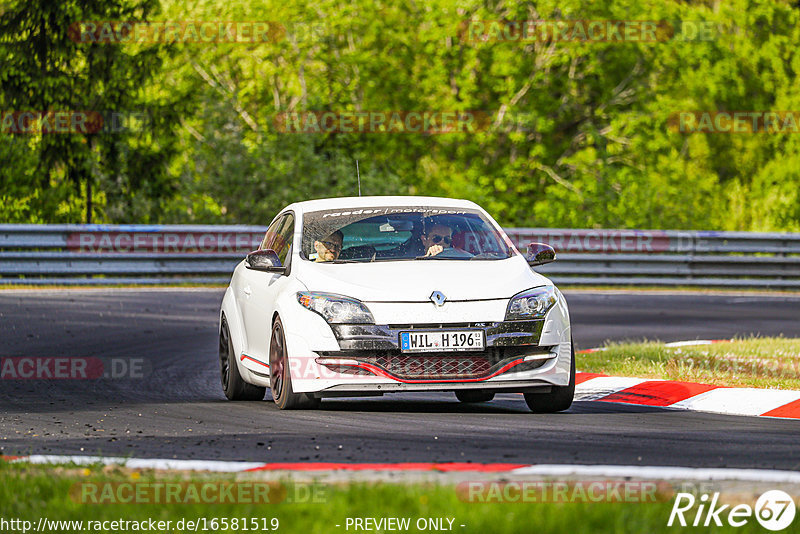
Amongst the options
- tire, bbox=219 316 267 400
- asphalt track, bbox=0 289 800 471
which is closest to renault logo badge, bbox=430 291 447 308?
asphalt track, bbox=0 289 800 471

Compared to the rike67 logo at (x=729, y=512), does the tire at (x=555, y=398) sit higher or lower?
lower

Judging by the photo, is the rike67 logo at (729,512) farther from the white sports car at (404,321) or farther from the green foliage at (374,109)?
the green foliage at (374,109)

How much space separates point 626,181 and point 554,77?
5.53m

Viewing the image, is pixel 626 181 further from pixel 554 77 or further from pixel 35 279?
pixel 35 279

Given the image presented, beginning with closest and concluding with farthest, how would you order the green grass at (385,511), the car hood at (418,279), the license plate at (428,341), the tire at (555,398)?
the green grass at (385,511) < the license plate at (428,341) < the car hood at (418,279) < the tire at (555,398)

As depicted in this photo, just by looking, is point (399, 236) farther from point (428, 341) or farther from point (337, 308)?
point (428, 341)

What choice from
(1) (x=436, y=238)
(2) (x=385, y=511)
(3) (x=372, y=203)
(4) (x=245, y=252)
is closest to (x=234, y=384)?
(3) (x=372, y=203)

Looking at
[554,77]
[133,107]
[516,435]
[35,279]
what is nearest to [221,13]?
[133,107]

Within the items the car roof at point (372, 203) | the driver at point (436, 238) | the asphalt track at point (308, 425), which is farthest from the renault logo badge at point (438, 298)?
the car roof at point (372, 203)

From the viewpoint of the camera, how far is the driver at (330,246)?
32.8ft

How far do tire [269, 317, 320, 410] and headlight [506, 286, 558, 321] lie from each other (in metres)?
1.43

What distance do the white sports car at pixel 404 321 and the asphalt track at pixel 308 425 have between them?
247 millimetres

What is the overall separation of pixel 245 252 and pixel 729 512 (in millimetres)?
19259

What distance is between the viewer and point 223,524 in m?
5.18
